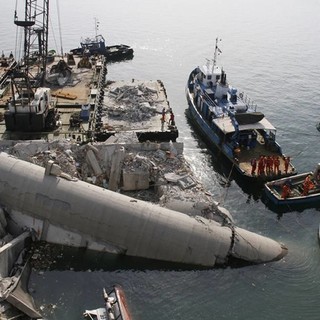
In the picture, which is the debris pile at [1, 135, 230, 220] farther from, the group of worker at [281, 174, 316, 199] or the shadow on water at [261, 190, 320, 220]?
the group of worker at [281, 174, 316, 199]

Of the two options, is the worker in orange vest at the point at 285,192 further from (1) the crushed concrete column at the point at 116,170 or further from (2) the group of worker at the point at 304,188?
(1) the crushed concrete column at the point at 116,170

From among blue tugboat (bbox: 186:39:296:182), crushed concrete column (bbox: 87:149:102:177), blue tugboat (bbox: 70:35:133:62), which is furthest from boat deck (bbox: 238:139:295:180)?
blue tugboat (bbox: 70:35:133:62)

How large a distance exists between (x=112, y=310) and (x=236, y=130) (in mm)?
21865

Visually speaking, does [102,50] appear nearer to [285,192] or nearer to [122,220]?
[285,192]

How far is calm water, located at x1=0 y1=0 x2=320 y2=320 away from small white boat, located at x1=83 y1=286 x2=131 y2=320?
2.95ft

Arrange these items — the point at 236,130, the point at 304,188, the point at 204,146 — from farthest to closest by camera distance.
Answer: the point at 204,146 < the point at 236,130 < the point at 304,188

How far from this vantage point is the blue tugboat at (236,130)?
37.3 meters

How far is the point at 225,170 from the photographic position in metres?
40.5

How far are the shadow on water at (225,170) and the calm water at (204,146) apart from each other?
18 centimetres

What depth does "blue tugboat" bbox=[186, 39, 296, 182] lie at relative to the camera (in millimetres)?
37281

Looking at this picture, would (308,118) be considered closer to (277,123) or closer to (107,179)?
(277,123)

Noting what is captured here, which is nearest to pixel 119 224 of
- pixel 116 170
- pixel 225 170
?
pixel 116 170

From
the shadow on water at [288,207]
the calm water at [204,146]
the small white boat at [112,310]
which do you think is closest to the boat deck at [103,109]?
the calm water at [204,146]

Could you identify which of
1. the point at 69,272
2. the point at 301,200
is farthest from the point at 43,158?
the point at 301,200
